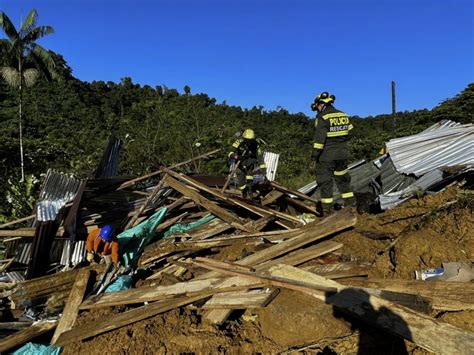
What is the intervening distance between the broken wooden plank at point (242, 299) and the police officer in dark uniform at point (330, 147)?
2653mm

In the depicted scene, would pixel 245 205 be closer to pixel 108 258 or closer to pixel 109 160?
pixel 108 258

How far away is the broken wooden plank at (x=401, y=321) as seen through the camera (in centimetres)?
305

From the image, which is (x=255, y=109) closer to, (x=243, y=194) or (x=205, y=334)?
(x=243, y=194)

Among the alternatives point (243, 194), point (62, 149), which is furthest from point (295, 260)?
point (62, 149)

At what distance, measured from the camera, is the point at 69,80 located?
48.2m

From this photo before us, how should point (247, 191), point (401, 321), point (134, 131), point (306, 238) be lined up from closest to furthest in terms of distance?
point (401, 321)
point (306, 238)
point (247, 191)
point (134, 131)

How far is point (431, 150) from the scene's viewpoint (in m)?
7.89

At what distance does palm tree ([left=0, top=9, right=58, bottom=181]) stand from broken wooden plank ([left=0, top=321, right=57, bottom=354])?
1777 centimetres

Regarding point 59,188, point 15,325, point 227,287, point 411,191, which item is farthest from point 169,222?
point 411,191

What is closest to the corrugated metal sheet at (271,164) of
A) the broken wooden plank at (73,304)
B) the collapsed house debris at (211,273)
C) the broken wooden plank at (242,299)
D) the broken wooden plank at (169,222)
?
the collapsed house debris at (211,273)

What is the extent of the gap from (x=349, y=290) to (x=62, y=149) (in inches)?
1035

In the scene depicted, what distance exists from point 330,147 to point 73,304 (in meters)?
4.34

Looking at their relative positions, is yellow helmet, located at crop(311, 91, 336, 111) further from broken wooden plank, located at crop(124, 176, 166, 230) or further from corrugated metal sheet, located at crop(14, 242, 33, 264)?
corrugated metal sheet, located at crop(14, 242, 33, 264)

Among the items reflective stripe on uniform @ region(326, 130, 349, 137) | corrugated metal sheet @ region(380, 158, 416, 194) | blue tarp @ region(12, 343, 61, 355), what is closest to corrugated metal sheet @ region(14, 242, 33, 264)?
blue tarp @ region(12, 343, 61, 355)
